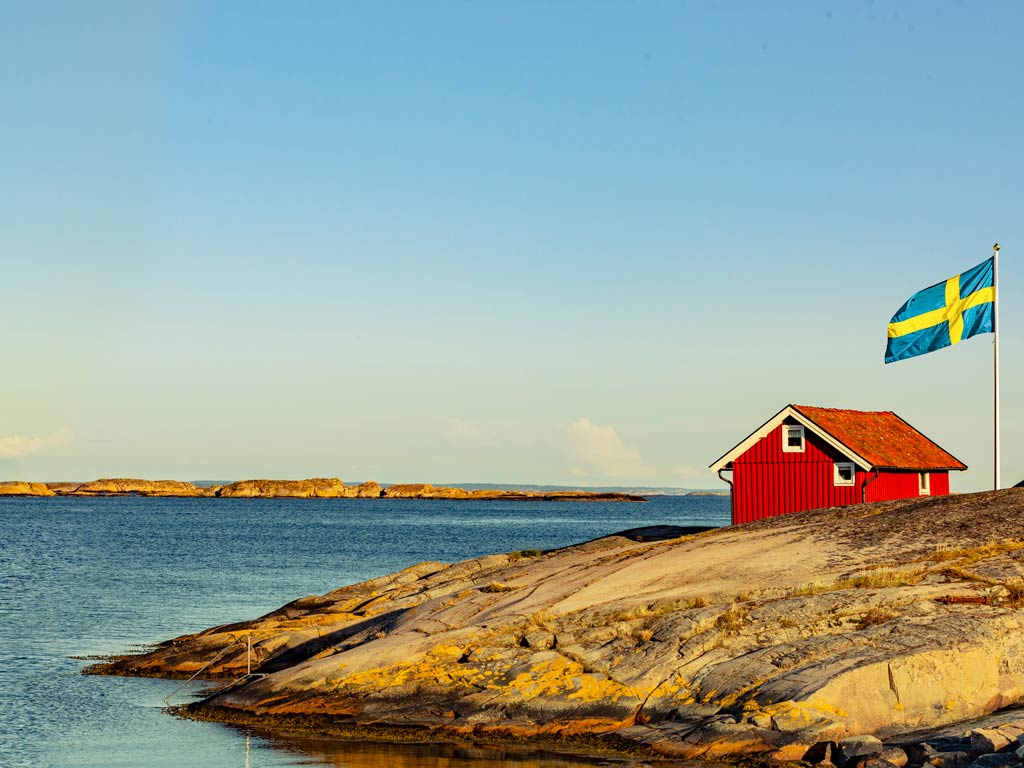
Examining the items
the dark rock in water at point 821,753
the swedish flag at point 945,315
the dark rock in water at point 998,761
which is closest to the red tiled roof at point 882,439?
the swedish flag at point 945,315

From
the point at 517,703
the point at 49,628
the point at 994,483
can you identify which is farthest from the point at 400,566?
the point at 517,703

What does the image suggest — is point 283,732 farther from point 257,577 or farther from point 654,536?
point 257,577

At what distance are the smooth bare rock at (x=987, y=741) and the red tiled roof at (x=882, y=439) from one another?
27.5 metres

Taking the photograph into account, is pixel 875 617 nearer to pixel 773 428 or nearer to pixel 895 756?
pixel 895 756

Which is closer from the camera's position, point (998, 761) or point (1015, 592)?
point (998, 761)

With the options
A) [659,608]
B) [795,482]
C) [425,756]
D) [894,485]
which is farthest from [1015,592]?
[894,485]

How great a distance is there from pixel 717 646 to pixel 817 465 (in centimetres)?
2469

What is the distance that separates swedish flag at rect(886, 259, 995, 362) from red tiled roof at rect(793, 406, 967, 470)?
10130mm

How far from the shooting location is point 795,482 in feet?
156

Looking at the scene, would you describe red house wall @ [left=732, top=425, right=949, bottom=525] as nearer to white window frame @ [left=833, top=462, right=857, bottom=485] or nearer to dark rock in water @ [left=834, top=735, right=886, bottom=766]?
white window frame @ [left=833, top=462, right=857, bottom=485]

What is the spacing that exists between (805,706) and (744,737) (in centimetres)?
121

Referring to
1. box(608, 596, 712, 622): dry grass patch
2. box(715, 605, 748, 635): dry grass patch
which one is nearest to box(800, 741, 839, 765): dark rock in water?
box(715, 605, 748, 635): dry grass patch

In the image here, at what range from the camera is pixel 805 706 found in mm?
20750

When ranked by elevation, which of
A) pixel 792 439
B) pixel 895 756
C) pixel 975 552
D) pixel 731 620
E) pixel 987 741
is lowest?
pixel 895 756
